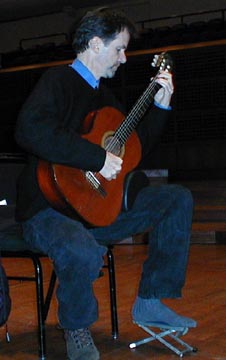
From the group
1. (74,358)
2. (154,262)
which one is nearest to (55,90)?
(154,262)

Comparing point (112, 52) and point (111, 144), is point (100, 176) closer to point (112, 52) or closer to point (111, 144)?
point (111, 144)

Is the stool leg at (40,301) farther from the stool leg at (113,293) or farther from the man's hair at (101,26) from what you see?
the man's hair at (101,26)

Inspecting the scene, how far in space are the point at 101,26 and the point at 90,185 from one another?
0.54 meters

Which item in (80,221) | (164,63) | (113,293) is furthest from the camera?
(113,293)

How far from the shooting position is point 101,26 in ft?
7.05

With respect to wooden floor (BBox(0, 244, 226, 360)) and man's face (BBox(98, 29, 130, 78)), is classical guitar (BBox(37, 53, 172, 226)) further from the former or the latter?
wooden floor (BBox(0, 244, 226, 360))

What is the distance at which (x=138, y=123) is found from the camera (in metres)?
2.35

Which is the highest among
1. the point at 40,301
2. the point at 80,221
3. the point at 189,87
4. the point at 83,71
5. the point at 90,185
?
the point at 189,87

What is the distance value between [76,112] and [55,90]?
0.39 ft

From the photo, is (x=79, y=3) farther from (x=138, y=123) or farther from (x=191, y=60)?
(x=138, y=123)

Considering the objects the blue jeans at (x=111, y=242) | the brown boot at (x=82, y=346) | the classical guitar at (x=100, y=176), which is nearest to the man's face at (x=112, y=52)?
the classical guitar at (x=100, y=176)

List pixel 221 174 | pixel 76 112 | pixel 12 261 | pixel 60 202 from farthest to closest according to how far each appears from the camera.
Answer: pixel 221 174 → pixel 12 261 → pixel 76 112 → pixel 60 202

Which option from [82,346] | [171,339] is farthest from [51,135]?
[171,339]

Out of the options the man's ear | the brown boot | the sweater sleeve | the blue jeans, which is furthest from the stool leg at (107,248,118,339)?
the man's ear
